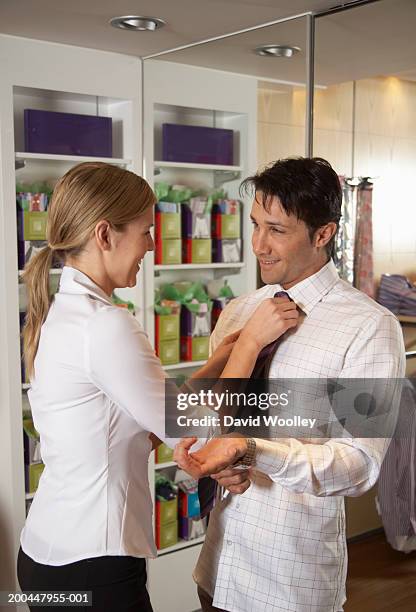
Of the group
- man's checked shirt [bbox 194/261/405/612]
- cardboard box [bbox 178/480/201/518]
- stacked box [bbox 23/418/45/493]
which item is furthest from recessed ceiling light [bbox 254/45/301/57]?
cardboard box [bbox 178/480/201/518]

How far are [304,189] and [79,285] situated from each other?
1.61 feet

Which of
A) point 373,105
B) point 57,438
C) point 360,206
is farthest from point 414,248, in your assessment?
point 57,438

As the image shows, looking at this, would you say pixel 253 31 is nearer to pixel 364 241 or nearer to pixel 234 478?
pixel 364 241

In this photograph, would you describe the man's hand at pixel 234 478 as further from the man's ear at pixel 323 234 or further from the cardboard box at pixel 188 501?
the cardboard box at pixel 188 501

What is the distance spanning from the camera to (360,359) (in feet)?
4.22

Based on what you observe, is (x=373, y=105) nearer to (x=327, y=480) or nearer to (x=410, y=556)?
(x=327, y=480)

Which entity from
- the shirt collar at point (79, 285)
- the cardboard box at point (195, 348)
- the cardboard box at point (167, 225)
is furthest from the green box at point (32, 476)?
the shirt collar at point (79, 285)

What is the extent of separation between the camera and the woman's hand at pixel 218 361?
150 cm

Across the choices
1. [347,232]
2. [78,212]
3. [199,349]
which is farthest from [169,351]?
[78,212]

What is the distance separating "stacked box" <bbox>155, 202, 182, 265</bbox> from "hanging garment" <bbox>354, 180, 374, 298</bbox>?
1.01 meters

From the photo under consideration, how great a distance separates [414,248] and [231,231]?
1050 millimetres

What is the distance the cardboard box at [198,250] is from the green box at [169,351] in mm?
327

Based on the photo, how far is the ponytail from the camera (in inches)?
50.2

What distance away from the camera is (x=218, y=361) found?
1.51 meters
